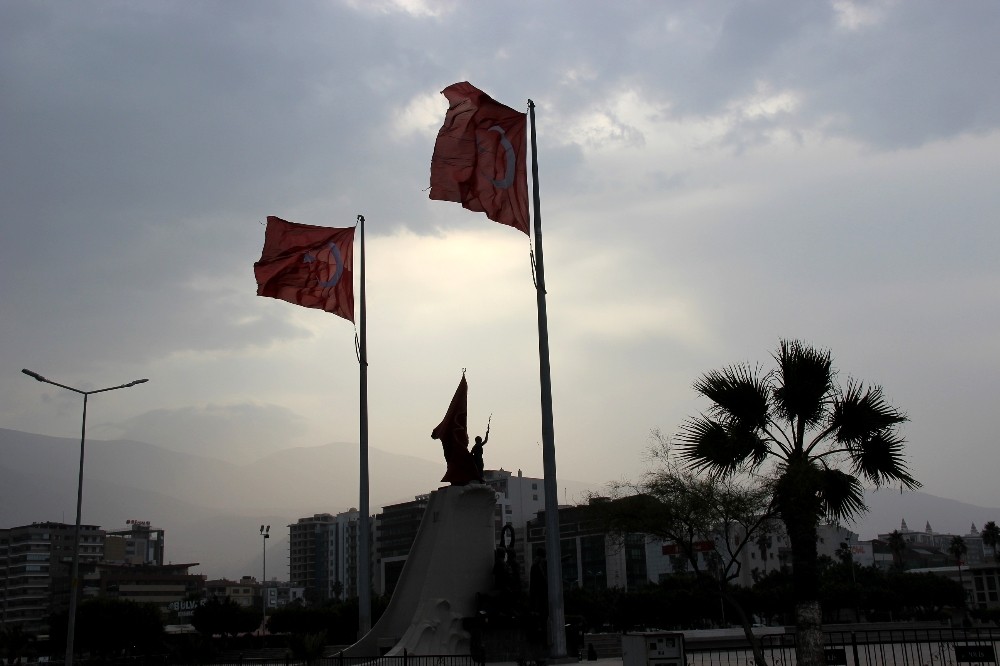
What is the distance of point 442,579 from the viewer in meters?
27.3

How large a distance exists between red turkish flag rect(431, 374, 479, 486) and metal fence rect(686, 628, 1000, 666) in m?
8.60

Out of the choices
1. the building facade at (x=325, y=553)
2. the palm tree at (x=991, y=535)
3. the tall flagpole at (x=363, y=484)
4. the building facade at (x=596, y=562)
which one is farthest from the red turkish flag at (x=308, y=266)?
the building facade at (x=325, y=553)

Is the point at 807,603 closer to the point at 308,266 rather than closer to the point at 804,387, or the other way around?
the point at 804,387

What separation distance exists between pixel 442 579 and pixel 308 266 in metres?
10.0

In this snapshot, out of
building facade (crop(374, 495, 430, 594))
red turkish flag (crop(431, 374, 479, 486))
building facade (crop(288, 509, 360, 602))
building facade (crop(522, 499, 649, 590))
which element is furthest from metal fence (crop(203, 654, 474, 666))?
building facade (crop(288, 509, 360, 602))

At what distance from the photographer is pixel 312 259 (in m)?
26.4

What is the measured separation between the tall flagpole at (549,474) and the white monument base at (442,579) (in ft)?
33.6

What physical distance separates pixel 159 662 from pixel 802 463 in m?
23.9

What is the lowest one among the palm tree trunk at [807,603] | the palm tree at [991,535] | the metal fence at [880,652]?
the metal fence at [880,652]

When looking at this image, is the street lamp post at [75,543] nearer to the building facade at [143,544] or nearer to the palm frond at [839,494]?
the palm frond at [839,494]

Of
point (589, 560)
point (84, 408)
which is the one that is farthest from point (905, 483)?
point (589, 560)

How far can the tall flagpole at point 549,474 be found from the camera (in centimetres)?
1661

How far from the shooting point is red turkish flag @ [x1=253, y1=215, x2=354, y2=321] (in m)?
25.5

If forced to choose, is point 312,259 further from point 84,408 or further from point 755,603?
point 755,603
